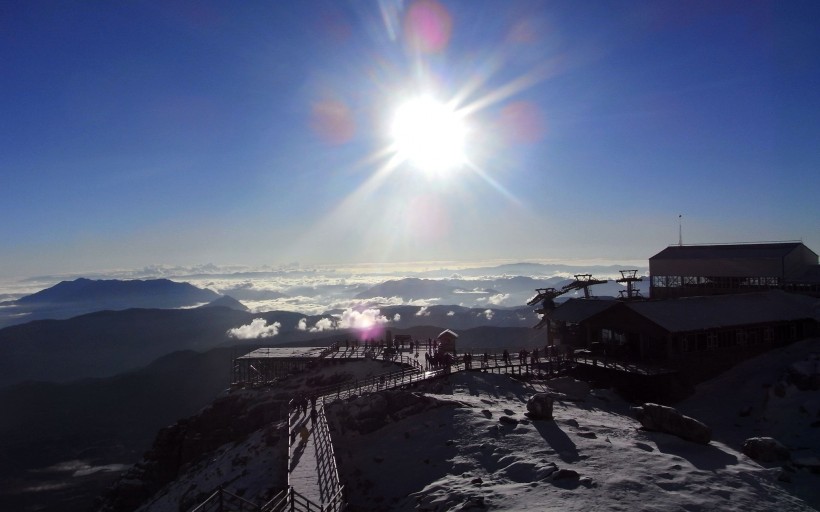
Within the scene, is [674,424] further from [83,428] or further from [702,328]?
[83,428]

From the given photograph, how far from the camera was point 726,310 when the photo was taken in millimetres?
43250

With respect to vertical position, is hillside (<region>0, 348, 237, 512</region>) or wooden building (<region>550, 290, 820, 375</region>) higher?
wooden building (<region>550, 290, 820, 375</region>)

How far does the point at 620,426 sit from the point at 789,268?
40821 millimetres

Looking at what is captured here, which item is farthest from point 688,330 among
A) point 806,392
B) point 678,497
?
point 678,497

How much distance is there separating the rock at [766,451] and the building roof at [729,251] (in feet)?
133

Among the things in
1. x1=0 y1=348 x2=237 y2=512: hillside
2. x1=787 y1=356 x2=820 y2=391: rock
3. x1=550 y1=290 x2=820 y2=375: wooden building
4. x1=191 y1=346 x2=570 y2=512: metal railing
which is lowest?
x1=0 y1=348 x2=237 y2=512: hillside

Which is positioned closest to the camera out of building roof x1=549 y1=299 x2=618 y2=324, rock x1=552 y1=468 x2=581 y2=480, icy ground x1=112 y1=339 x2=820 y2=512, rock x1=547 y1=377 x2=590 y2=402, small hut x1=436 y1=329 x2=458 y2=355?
icy ground x1=112 y1=339 x2=820 y2=512

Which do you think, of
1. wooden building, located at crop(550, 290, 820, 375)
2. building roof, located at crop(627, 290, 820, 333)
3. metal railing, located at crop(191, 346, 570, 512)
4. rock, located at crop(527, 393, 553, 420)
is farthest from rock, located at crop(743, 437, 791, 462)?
metal railing, located at crop(191, 346, 570, 512)

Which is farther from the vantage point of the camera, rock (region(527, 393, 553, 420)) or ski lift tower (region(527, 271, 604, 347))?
ski lift tower (region(527, 271, 604, 347))

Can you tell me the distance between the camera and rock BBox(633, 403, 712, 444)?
76.3ft

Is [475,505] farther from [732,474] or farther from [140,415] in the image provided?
[140,415]

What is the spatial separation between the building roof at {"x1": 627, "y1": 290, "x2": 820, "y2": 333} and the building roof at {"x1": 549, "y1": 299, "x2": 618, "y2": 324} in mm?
7617

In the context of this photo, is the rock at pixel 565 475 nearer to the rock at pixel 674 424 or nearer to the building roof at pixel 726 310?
the rock at pixel 674 424

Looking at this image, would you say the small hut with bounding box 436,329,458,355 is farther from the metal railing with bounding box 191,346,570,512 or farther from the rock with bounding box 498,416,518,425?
the rock with bounding box 498,416,518,425
